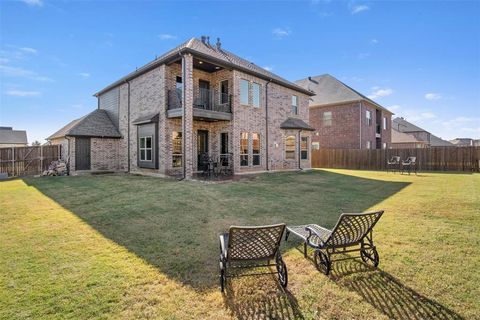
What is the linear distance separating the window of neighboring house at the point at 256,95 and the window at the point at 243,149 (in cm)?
223

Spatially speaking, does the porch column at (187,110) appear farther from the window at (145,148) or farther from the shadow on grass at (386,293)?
the shadow on grass at (386,293)

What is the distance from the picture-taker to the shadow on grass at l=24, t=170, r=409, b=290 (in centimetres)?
409

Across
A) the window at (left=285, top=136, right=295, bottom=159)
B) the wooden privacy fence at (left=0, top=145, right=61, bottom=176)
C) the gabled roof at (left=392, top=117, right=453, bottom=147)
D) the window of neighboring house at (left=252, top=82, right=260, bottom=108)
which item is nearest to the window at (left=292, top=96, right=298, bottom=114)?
the window at (left=285, top=136, right=295, bottom=159)

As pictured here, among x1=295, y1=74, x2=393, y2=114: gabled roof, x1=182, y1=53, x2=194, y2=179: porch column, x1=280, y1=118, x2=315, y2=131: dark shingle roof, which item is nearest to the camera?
x1=182, y1=53, x2=194, y2=179: porch column

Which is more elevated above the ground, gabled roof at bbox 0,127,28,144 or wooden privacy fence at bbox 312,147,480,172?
gabled roof at bbox 0,127,28,144

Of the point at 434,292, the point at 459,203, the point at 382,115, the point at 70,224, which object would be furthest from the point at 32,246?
the point at 382,115

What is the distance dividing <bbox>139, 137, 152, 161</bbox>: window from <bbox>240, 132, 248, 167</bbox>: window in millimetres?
5441

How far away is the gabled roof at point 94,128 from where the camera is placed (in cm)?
1658

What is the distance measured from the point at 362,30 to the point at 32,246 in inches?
685

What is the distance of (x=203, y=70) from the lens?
15.6 m

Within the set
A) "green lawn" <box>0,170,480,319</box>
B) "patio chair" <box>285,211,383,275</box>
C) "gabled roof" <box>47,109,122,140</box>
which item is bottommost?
"green lawn" <box>0,170,480,319</box>

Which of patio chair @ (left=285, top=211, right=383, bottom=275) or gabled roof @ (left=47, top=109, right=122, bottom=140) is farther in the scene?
gabled roof @ (left=47, top=109, right=122, bottom=140)

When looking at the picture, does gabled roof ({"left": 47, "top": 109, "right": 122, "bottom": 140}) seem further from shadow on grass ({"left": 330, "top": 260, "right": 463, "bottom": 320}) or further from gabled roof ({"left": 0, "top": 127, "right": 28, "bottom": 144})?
gabled roof ({"left": 0, "top": 127, "right": 28, "bottom": 144})

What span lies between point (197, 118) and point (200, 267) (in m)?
11.7
